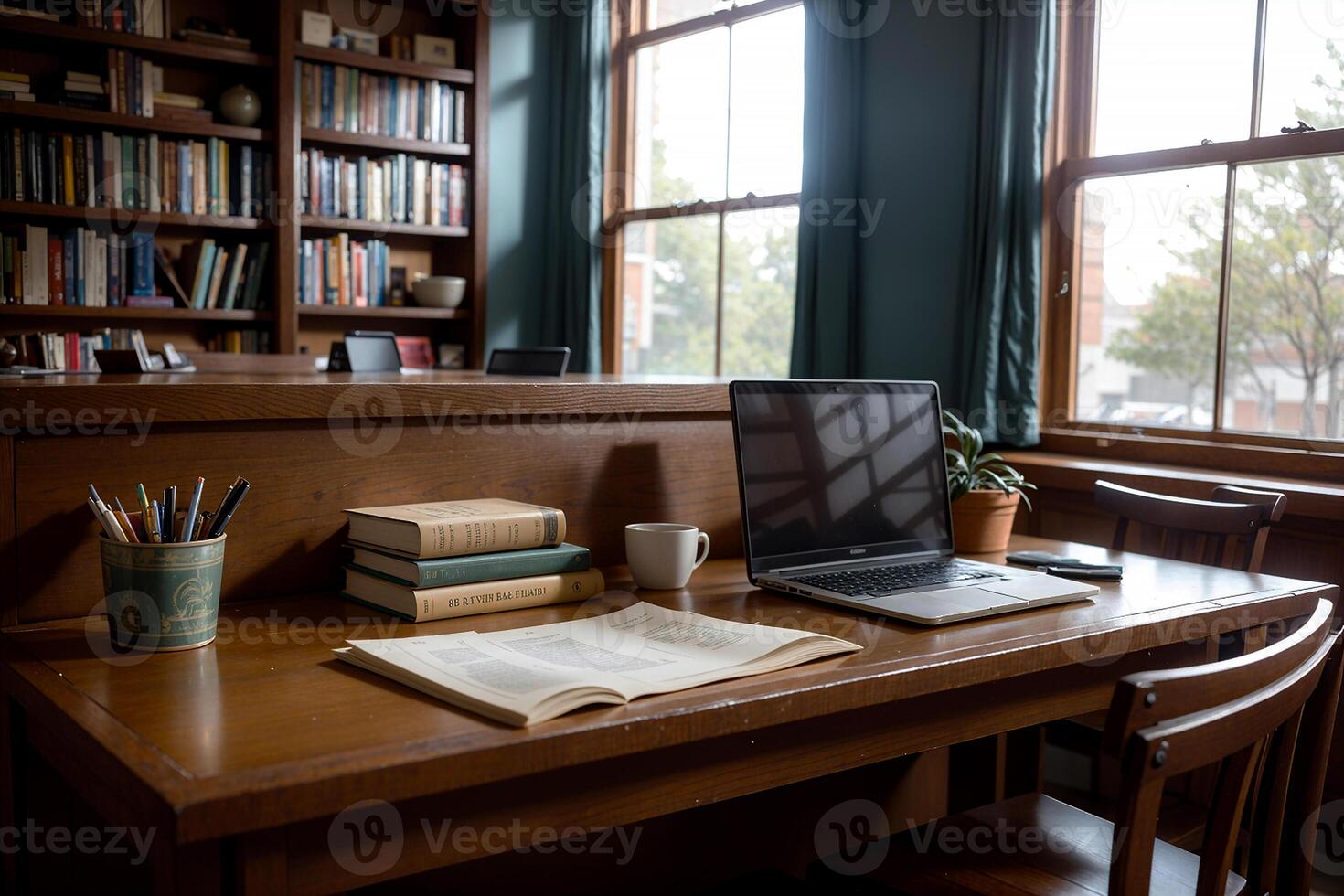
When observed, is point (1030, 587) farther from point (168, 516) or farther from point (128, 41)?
point (128, 41)

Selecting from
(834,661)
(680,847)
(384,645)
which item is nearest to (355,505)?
(384,645)

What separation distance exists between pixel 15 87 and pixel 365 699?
373 cm

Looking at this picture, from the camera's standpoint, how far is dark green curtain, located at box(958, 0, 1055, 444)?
10.1 feet

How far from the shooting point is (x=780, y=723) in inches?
39.6

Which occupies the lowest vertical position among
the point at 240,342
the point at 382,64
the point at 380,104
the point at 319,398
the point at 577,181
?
the point at 319,398

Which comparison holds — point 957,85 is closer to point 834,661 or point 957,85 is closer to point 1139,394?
point 1139,394

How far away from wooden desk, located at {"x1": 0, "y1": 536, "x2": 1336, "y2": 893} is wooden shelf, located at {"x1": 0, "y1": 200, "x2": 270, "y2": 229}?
123 inches

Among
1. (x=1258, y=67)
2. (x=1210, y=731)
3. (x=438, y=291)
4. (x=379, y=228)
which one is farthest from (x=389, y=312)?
(x=1210, y=731)

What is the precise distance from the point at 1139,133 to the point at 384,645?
2770mm

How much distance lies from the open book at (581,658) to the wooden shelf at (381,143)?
3.56 meters

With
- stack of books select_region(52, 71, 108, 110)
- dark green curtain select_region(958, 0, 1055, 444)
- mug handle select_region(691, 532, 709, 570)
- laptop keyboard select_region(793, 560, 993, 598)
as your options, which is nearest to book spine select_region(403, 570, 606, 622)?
mug handle select_region(691, 532, 709, 570)

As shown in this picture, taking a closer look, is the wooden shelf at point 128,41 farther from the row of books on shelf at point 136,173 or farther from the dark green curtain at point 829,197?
the dark green curtain at point 829,197

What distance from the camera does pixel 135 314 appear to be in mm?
3955

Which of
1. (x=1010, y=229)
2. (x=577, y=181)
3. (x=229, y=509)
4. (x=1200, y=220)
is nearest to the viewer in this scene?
(x=229, y=509)
